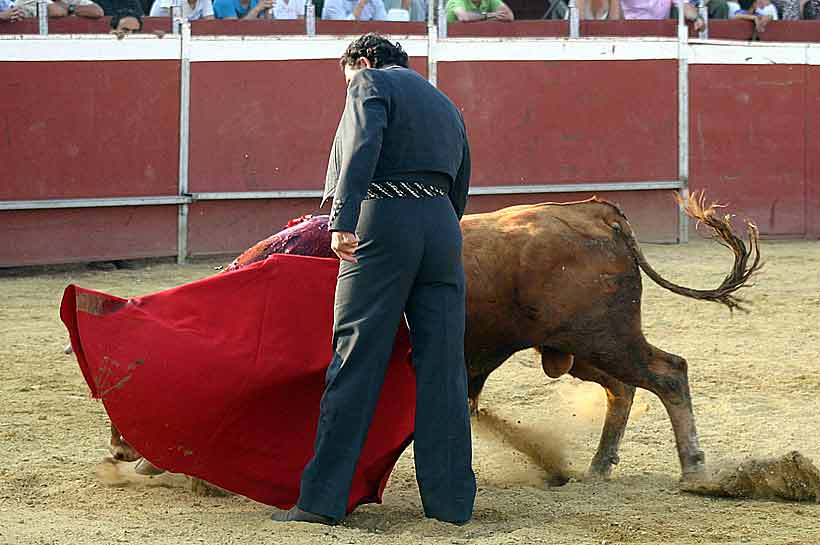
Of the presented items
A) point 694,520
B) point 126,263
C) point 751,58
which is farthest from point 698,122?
point 694,520

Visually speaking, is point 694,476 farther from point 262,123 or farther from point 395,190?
point 262,123

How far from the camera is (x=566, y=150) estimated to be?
11.5m

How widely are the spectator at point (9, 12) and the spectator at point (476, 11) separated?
3.68 m

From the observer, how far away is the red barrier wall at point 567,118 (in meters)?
11.2

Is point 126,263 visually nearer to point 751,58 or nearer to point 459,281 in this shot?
point 751,58

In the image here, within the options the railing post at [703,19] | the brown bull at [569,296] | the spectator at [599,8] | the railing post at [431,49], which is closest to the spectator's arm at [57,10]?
the railing post at [431,49]

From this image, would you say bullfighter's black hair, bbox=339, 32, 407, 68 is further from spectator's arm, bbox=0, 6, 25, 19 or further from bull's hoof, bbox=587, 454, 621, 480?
spectator's arm, bbox=0, 6, 25, 19

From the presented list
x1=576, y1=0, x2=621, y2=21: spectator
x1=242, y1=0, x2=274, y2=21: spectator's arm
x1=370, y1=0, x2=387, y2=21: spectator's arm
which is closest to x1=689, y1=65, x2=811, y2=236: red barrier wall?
x1=576, y1=0, x2=621, y2=21: spectator

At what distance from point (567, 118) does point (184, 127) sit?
10.8 ft

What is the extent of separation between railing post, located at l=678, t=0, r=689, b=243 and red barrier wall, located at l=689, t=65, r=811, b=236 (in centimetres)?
8

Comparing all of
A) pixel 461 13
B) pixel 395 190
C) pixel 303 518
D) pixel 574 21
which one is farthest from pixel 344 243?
pixel 461 13

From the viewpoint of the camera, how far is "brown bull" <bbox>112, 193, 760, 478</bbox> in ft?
15.3

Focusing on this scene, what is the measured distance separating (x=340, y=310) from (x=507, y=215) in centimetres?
105

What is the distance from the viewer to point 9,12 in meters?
9.76
